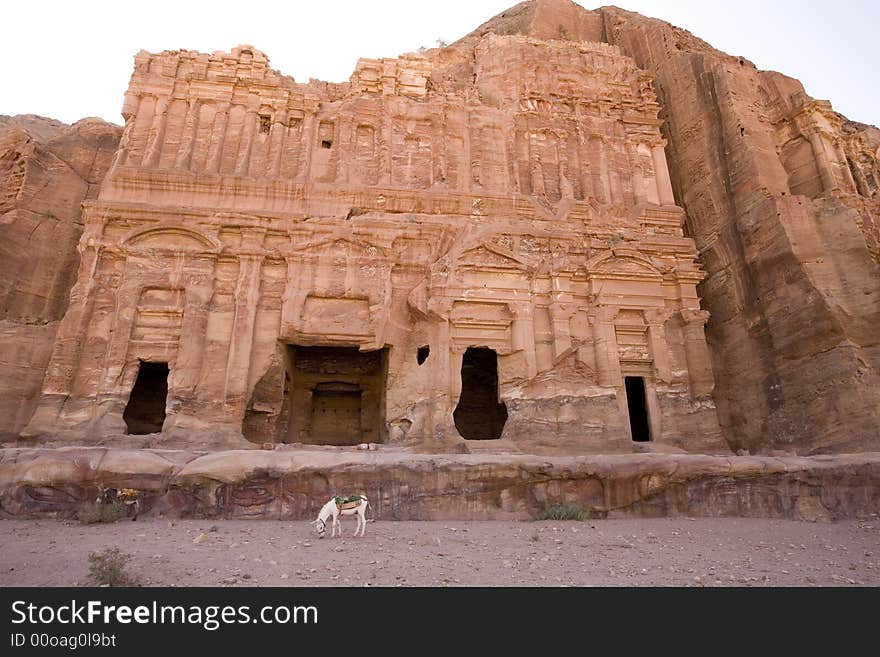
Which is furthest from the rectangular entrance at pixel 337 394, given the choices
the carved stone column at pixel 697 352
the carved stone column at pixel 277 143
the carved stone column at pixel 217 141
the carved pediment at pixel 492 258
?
the carved stone column at pixel 697 352

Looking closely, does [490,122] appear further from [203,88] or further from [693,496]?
[693,496]

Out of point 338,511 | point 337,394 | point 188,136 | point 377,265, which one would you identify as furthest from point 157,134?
point 338,511

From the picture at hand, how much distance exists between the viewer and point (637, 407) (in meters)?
15.6

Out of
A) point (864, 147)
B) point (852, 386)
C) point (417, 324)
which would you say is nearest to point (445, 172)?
point (417, 324)

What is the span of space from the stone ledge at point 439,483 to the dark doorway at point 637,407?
16.3ft

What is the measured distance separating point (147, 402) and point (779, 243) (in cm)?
1721

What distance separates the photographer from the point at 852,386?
38.8 ft

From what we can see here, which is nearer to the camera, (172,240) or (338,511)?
(338,511)

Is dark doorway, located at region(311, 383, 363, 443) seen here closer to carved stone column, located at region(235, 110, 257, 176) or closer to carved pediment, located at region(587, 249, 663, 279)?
carved stone column, located at region(235, 110, 257, 176)

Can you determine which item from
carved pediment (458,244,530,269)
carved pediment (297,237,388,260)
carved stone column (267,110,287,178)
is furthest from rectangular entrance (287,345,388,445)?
carved stone column (267,110,287,178)

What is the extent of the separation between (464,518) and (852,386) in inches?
368

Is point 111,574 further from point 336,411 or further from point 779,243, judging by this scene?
point 779,243

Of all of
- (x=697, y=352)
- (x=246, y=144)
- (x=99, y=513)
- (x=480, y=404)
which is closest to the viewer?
(x=99, y=513)

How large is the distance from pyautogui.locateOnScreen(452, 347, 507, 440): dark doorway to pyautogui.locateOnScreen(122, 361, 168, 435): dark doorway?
843cm
